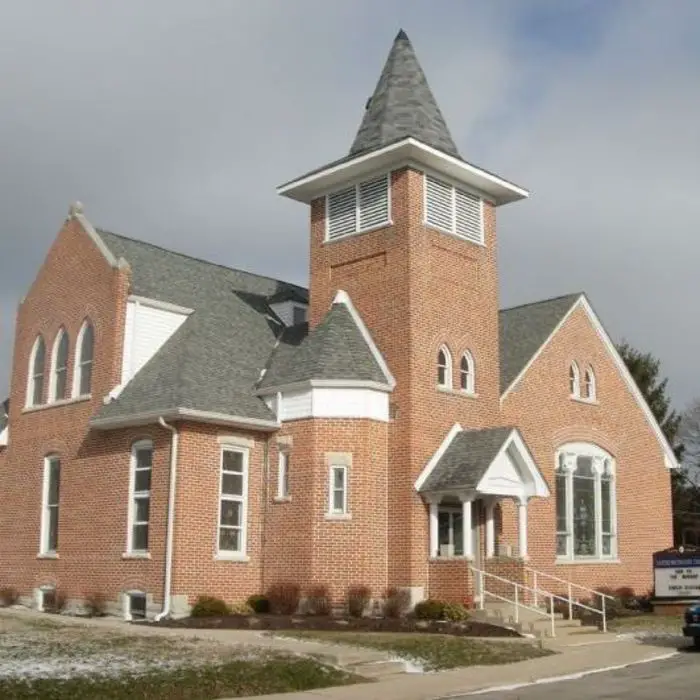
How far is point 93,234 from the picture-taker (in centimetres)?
2681

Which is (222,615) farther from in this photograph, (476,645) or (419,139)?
(419,139)

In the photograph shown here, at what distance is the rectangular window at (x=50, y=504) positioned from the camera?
2636cm

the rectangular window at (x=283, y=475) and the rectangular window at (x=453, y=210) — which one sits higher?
the rectangular window at (x=453, y=210)

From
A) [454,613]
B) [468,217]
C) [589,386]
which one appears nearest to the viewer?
[454,613]

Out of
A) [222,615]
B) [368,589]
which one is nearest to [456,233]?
[368,589]

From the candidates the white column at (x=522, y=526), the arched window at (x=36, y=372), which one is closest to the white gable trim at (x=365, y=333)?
the white column at (x=522, y=526)

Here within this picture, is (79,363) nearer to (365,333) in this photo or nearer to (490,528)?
(365,333)

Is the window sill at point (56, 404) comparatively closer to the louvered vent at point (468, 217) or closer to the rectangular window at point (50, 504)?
the rectangular window at point (50, 504)

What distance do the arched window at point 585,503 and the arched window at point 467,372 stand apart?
179 inches

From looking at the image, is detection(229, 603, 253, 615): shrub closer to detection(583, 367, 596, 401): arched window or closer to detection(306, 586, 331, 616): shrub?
detection(306, 586, 331, 616): shrub

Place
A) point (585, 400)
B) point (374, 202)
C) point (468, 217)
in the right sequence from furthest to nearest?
point (585, 400), point (468, 217), point (374, 202)

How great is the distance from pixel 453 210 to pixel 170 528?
10854mm

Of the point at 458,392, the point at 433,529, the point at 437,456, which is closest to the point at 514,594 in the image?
the point at 433,529

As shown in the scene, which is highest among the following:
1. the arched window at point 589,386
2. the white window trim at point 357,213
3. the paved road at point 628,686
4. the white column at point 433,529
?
the white window trim at point 357,213
